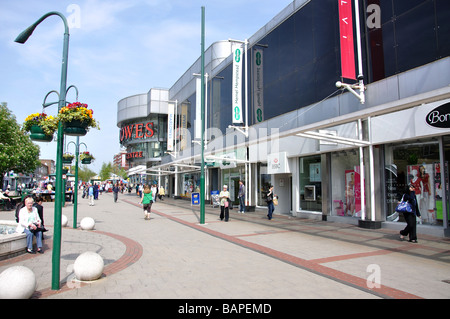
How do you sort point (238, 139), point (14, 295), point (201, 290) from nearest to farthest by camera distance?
point (14, 295)
point (201, 290)
point (238, 139)

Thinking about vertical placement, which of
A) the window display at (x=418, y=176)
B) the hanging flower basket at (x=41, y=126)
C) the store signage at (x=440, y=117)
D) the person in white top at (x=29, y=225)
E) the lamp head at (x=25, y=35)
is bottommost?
the person in white top at (x=29, y=225)

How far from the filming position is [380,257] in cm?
745

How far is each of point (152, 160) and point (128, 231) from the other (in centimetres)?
4174

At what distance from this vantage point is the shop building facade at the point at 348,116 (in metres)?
10.0

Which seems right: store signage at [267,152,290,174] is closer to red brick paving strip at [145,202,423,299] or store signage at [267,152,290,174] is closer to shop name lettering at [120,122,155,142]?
red brick paving strip at [145,202,423,299]

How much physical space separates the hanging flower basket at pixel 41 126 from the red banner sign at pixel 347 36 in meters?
10.3

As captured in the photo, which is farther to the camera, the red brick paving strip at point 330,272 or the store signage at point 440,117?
the store signage at point 440,117

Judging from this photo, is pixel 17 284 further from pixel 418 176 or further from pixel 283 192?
pixel 283 192

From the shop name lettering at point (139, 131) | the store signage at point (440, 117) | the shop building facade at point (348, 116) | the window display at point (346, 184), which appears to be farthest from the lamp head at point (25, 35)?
the shop name lettering at point (139, 131)

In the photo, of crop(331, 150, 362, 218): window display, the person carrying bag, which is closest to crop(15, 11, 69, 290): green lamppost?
the person carrying bag

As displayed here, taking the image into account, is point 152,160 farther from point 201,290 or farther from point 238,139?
point 201,290

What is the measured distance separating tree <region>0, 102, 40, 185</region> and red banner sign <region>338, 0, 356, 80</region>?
2820 centimetres

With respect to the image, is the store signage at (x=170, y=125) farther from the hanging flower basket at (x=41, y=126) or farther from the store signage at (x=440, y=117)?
the hanging flower basket at (x=41, y=126)
